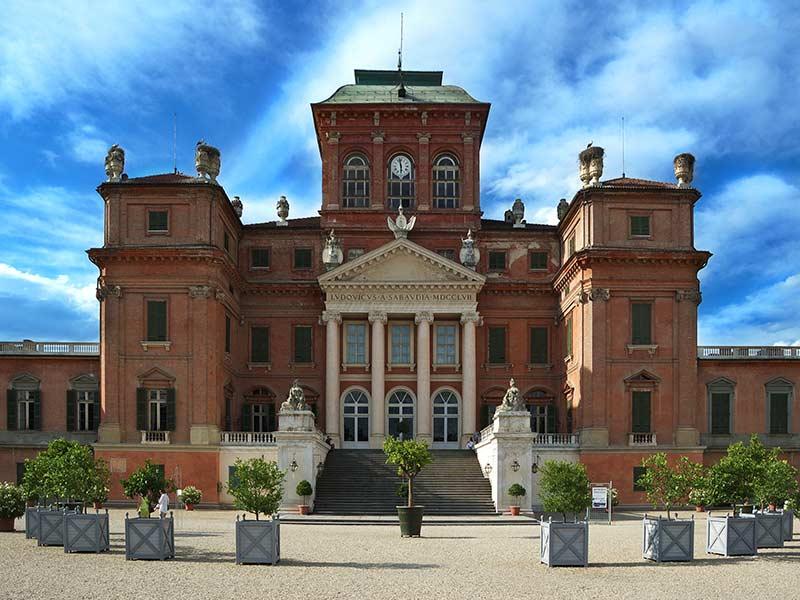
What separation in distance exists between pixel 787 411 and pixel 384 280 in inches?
871

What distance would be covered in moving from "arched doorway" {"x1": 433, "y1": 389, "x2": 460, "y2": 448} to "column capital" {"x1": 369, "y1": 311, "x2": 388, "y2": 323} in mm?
5205

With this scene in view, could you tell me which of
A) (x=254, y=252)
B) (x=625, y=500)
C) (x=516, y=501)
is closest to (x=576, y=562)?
(x=516, y=501)

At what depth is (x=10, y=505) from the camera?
31797 mm

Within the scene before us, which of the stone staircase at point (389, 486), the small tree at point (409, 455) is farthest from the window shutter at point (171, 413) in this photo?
the small tree at point (409, 455)

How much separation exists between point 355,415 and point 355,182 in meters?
13.5

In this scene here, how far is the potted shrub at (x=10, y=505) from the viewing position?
3175 cm

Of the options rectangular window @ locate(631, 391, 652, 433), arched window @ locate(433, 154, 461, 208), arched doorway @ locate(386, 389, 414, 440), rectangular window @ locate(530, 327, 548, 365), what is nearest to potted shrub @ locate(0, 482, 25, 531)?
arched doorway @ locate(386, 389, 414, 440)

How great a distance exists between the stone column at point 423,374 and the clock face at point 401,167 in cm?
899

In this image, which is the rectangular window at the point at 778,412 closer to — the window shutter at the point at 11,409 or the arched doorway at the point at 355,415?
the arched doorway at the point at 355,415

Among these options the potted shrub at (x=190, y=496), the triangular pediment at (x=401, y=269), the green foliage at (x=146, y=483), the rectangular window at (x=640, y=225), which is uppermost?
the rectangular window at (x=640, y=225)

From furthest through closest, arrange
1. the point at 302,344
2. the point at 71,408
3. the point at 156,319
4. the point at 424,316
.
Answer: the point at 302,344 → the point at 424,316 → the point at 71,408 → the point at 156,319

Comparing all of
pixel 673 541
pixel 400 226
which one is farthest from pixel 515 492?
pixel 400 226

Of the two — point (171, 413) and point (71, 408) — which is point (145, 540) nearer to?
point (171, 413)

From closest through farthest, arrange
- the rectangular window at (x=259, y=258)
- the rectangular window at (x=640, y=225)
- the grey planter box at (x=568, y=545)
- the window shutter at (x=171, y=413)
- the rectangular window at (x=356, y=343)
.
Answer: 1. the grey planter box at (x=568, y=545)
2. the window shutter at (x=171, y=413)
3. the rectangular window at (x=640, y=225)
4. the rectangular window at (x=356, y=343)
5. the rectangular window at (x=259, y=258)
